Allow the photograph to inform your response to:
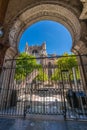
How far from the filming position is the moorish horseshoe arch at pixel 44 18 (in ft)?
22.2

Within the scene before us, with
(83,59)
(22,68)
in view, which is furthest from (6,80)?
(22,68)

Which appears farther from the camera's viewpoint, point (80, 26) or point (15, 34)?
point (15, 34)

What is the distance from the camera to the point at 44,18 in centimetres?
814

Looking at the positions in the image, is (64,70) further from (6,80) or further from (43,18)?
(43,18)

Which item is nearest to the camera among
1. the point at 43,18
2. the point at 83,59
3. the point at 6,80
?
the point at 83,59

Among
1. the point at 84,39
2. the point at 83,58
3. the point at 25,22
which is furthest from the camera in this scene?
the point at 25,22

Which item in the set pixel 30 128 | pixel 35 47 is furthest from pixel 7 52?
pixel 35 47

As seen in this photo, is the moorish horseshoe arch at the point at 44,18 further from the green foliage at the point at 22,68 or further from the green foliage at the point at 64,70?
the green foliage at the point at 22,68

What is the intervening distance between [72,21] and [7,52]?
17.6 feet

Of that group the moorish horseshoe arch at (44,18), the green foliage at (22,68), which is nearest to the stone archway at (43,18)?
the moorish horseshoe arch at (44,18)

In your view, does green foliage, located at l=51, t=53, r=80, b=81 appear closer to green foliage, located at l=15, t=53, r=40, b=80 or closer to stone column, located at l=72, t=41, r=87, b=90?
stone column, located at l=72, t=41, r=87, b=90

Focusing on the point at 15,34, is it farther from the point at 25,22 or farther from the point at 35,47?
the point at 35,47

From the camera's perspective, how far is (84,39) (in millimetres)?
5766

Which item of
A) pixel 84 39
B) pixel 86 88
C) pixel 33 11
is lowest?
pixel 86 88
